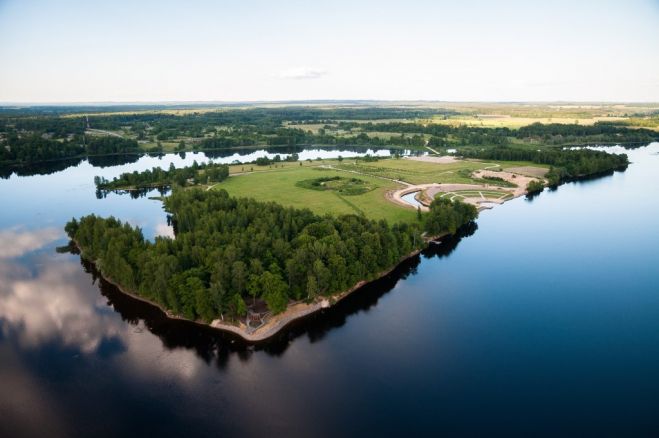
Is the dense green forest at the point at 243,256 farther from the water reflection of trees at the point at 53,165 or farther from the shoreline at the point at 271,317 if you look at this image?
the water reflection of trees at the point at 53,165

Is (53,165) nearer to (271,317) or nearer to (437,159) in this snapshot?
(437,159)

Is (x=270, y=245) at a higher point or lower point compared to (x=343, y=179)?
lower

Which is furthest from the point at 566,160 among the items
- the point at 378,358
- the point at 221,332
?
the point at 221,332

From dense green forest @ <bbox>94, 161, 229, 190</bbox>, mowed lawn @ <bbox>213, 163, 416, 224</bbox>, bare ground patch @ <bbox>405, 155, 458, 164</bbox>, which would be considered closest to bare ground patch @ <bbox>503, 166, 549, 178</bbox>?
bare ground patch @ <bbox>405, 155, 458, 164</bbox>

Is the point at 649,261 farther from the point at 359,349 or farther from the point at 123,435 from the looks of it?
the point at 123,435

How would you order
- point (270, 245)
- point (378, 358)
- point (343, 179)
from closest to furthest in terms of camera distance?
point (378, 358) < point (270, 245) < point (343, 179)

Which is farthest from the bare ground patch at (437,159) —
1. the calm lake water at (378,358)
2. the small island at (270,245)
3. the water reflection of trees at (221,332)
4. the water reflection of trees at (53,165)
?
the water reflection of trees at (53,165)
